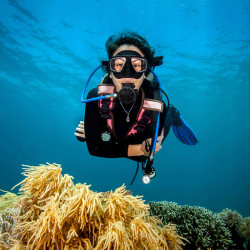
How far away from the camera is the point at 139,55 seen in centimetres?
379

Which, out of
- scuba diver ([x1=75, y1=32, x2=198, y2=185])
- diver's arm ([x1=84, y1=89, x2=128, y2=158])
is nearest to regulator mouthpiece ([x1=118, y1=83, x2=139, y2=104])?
scuba diver ([x1=75, y1=32, x2=198, y2=185])

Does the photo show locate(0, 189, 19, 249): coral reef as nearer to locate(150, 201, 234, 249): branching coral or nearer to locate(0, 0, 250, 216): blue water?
locate(150, 201, 234, 249): branching coral

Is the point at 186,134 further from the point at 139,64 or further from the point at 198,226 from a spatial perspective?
the point at 139,64

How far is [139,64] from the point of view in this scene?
3.70 metres

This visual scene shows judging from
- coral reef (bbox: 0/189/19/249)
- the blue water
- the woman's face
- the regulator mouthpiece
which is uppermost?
the blue water

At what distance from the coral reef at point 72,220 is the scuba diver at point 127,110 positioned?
143cm

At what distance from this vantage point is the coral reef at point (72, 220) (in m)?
1.84

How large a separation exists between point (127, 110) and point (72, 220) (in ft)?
8.29

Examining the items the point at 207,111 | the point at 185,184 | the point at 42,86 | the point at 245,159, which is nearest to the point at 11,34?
the point at 42,86

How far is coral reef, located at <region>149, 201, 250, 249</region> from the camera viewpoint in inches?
151

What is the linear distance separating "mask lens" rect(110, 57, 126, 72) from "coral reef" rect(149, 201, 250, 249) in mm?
3831

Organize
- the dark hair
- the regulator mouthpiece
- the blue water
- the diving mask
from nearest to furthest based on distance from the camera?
the regulator mouthpiece
the diving mask
the dark hair
the blue water

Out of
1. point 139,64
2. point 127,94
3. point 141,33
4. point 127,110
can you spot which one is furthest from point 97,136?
point 141,33

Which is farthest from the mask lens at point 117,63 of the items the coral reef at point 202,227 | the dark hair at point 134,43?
the coral reef at point 202,227
